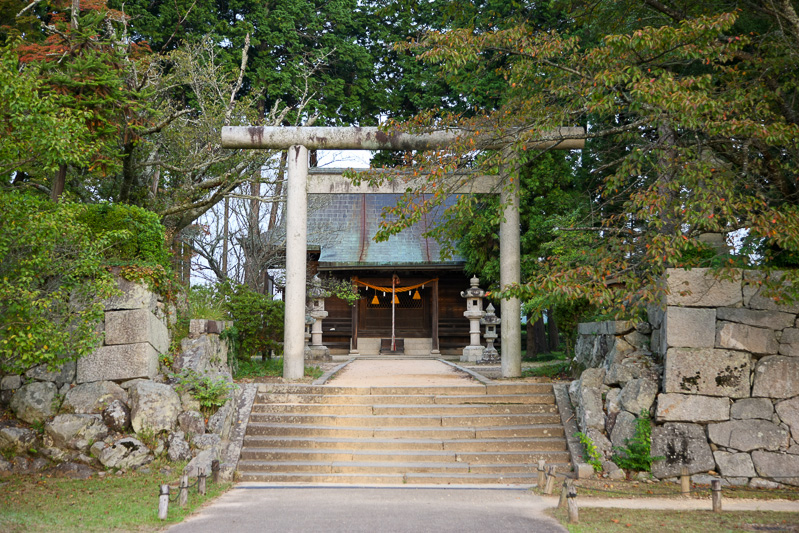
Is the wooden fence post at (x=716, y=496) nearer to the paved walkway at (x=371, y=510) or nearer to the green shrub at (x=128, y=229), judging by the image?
the paved walkway at (x=371, y=510)

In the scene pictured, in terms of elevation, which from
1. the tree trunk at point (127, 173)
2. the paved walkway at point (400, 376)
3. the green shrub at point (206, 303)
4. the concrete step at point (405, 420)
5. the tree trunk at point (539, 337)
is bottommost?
the concrete step at point (405, 420)

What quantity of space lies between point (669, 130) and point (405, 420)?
608 centimetres

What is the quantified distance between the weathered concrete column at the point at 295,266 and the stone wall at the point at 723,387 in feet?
17.5

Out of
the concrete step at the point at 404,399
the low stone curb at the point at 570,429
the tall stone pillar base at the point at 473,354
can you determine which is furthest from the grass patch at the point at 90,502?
the tall stone pillar base at the point at 473,354

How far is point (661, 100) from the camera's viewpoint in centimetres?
830

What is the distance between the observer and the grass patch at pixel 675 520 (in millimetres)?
6555

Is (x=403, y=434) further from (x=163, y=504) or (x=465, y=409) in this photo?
(x=163, y=504)

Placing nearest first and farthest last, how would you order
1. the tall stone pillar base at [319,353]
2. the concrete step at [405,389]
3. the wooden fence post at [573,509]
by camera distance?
the wooden fence post at [573,509] → the concrete step at [405,389] → the tall stone pillar base at [319,353]

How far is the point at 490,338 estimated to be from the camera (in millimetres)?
20578

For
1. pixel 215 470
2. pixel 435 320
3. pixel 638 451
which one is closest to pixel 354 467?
pixel 215 470

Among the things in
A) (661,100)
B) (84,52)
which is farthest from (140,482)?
(661,100)

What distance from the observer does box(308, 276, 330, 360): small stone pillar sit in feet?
67.0

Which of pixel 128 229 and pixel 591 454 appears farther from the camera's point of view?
pixel 128 229

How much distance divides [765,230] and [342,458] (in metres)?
6.29
